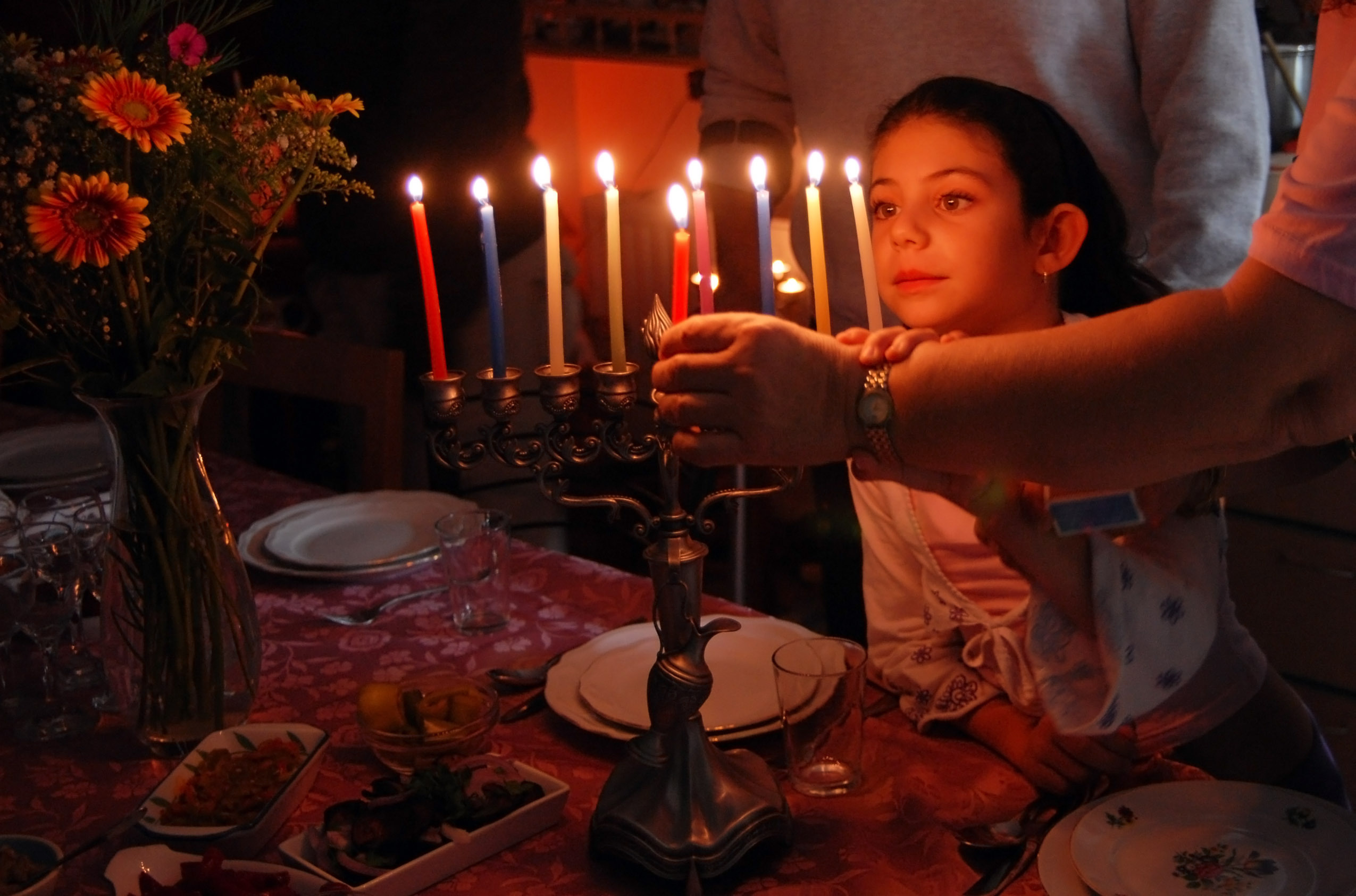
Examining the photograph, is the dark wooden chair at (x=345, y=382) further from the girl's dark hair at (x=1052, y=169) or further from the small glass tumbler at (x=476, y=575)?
the girl's dark hair at (x=1052, y=169)

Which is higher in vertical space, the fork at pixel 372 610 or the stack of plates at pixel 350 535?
the stack of plates at pixel 350 535

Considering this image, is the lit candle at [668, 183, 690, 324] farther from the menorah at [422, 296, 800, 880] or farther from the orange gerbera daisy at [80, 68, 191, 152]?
the orange gerbera daisy at [80, 68, 191, 152]

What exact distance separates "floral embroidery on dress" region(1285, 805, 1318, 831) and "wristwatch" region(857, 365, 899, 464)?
1.33ft

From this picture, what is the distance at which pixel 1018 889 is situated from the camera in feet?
2.97

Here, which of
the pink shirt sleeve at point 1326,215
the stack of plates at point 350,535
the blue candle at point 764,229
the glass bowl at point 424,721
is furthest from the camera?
the stack of plates at point 350,535

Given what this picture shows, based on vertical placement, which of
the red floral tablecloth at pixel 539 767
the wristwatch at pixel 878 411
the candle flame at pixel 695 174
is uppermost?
the candle flame at pixel 695 174

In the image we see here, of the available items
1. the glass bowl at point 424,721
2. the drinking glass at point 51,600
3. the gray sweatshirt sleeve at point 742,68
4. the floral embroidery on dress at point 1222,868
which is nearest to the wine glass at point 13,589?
the drinking glass at point 51,600

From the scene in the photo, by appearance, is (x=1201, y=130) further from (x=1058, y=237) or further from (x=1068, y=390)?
(x=1068, y=390)

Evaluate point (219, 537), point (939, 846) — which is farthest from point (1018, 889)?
point (219, 537)

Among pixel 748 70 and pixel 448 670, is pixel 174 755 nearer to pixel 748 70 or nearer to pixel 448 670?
pixel 448 670

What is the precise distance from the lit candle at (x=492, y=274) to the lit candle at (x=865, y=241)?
0.26 meters

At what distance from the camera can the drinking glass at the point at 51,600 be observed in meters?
1.25

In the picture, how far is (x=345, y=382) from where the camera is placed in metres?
2.21

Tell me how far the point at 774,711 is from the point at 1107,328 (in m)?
0.49
